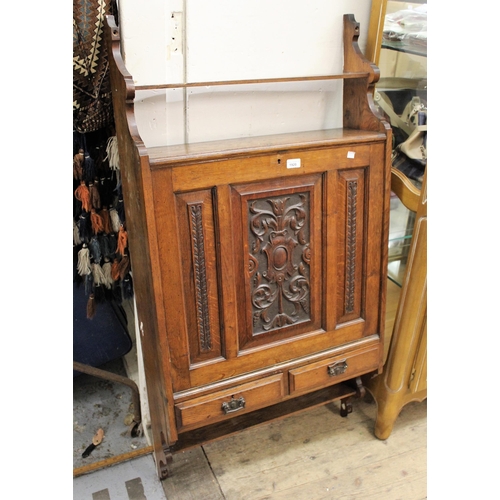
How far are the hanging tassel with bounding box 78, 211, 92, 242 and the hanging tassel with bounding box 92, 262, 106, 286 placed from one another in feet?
0.35

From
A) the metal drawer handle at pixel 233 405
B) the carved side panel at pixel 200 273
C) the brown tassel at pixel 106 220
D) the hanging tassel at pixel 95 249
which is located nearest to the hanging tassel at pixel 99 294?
the hanging tassel at pixel 95 249

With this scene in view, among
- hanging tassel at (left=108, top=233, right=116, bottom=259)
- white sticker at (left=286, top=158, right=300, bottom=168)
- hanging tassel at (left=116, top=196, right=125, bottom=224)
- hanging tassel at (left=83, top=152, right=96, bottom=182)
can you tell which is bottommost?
hanging tassel at (left=108, top=233, right=116, bottom=259)

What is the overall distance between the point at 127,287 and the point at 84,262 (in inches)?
7.1

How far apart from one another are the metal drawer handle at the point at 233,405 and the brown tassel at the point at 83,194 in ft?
2.67

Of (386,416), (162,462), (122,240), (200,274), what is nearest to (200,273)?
(200,274)

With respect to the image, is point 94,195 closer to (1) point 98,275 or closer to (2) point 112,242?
(2) point 112,242

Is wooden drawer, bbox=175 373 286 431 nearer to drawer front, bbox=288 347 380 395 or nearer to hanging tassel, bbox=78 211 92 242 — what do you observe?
drawer front, bbox=288 347 380 395

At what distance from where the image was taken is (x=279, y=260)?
1642 mm

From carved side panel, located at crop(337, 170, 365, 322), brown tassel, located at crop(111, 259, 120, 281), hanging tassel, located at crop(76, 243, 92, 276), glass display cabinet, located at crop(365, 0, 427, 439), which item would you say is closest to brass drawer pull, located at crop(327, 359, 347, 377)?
carved side panel, located at crop(337, 170, 365, 322)

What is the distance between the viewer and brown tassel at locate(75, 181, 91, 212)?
176 centimetres

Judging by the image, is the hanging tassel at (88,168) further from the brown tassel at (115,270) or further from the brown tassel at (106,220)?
the brown tassel at (115,270)

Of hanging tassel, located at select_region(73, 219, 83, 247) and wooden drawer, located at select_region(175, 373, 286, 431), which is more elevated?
hanging tassel, located at select_region(73, 219, 83, 247)
